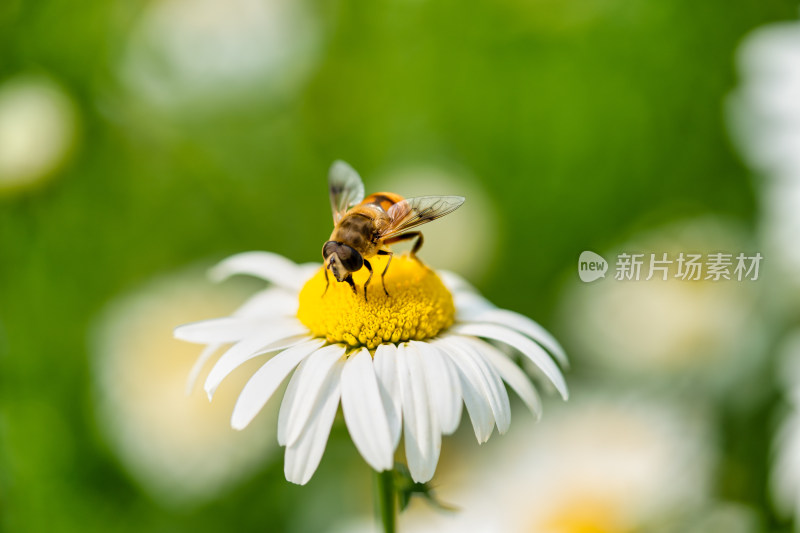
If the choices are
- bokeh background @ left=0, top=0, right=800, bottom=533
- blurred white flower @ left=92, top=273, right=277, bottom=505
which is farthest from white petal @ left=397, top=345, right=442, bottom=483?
Result: blurred white flower @ left=92, top=273, right=277, bottom=505

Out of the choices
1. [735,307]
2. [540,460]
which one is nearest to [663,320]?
[735,307]

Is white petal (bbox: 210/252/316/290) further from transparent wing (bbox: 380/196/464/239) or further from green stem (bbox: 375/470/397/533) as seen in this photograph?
green stem (bbox: 375/470/397/533)

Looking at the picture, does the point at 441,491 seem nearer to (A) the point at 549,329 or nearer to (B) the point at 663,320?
(A) the point at 549,329

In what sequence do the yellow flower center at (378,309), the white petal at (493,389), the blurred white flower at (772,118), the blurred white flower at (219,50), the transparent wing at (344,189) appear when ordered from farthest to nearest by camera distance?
the blurred white flower at (219,50), the blurred white flower at (772,118), the transparent wing at (344,189), the yellow flower center at (378,309), the white petal at (493,389)

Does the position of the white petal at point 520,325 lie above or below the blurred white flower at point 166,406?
above

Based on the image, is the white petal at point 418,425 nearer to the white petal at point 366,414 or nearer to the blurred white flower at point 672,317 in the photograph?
the white petal at point 366,414

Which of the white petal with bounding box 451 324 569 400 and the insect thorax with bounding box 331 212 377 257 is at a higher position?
the insect thorax with bounding box 331 212 377 257

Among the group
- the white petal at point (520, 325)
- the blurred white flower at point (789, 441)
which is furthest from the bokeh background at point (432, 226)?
the white petal at point (520, 325)
